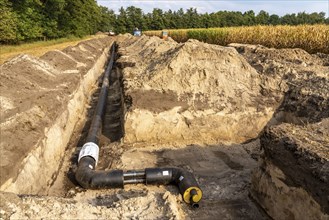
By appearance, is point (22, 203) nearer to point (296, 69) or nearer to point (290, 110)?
point (290, 110)

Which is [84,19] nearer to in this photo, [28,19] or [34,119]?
[28,19]

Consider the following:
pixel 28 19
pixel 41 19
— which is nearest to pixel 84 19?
pixel 41 19

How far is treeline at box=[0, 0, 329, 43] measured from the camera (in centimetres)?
3112

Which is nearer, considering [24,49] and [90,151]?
[90,151]

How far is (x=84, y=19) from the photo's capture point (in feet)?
174

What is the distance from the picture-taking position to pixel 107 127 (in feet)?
36.0

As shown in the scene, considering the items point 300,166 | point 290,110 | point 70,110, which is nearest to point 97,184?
point 300,166

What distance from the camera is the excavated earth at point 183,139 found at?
205 inches

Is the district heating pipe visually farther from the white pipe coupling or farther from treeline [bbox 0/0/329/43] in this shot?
treeline [bbox 0/0/329/43]

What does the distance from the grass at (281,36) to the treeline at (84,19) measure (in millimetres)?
19273

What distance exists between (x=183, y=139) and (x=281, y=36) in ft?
50.9

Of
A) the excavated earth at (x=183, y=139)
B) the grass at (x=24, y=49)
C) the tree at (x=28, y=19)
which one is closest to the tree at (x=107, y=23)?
the grass at (x=24, y=49)

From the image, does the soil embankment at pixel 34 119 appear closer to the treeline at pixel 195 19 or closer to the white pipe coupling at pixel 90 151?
the white pipe coupling at pixel 90 151

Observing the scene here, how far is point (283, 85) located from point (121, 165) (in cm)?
637
